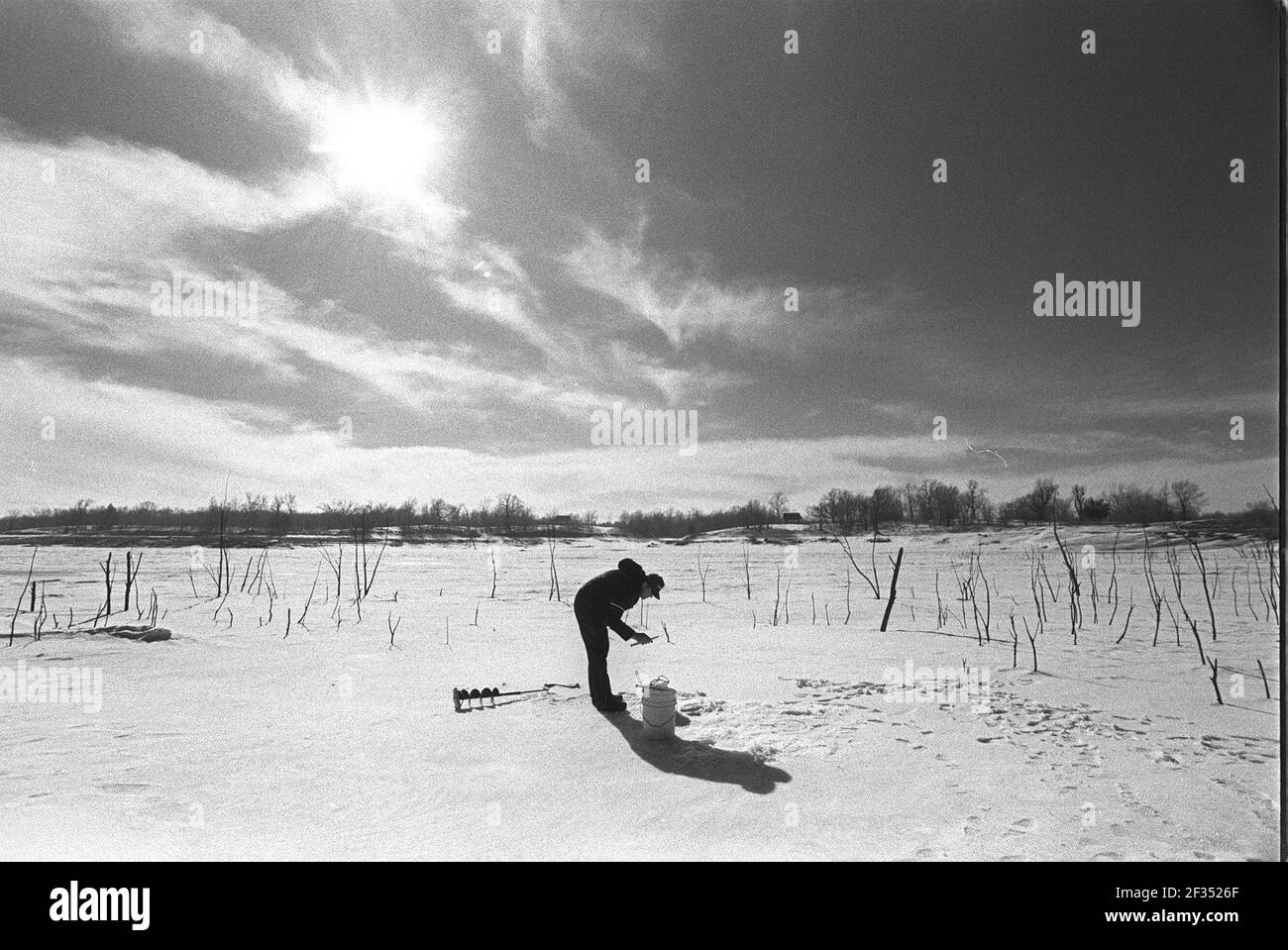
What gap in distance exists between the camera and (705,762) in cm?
396

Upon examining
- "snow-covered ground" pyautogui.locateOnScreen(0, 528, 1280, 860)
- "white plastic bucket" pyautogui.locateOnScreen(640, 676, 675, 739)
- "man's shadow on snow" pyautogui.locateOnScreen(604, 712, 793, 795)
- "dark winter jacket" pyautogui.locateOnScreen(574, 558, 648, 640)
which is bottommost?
"snow-covered ground" pyautogui.locateOnScreen(0, 528, 1280, 860)

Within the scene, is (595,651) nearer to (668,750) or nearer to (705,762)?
(668,750)

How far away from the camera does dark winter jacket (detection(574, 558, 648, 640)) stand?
16.0 ft

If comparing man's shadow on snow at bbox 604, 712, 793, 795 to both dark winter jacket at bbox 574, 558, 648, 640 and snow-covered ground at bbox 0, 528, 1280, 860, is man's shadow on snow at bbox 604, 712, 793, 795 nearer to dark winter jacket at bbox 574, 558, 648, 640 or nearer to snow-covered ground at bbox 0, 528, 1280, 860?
snow-covered ground at bbox 0, 528, 1280, 860

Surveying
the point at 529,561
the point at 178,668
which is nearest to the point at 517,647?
the point at 178,668

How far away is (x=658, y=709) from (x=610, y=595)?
1.02m

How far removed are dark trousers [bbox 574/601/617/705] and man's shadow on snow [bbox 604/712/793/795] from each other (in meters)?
0.54

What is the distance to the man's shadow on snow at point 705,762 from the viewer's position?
3730 mm

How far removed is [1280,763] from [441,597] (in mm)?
11291

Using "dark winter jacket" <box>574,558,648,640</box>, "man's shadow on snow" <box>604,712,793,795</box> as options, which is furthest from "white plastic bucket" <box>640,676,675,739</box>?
"dark winter jacket" <box>574,558,648,640</box>

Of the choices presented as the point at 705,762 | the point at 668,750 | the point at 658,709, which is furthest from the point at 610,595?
the point at 705,762

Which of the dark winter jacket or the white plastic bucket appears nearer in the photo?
the white plastic bucket
